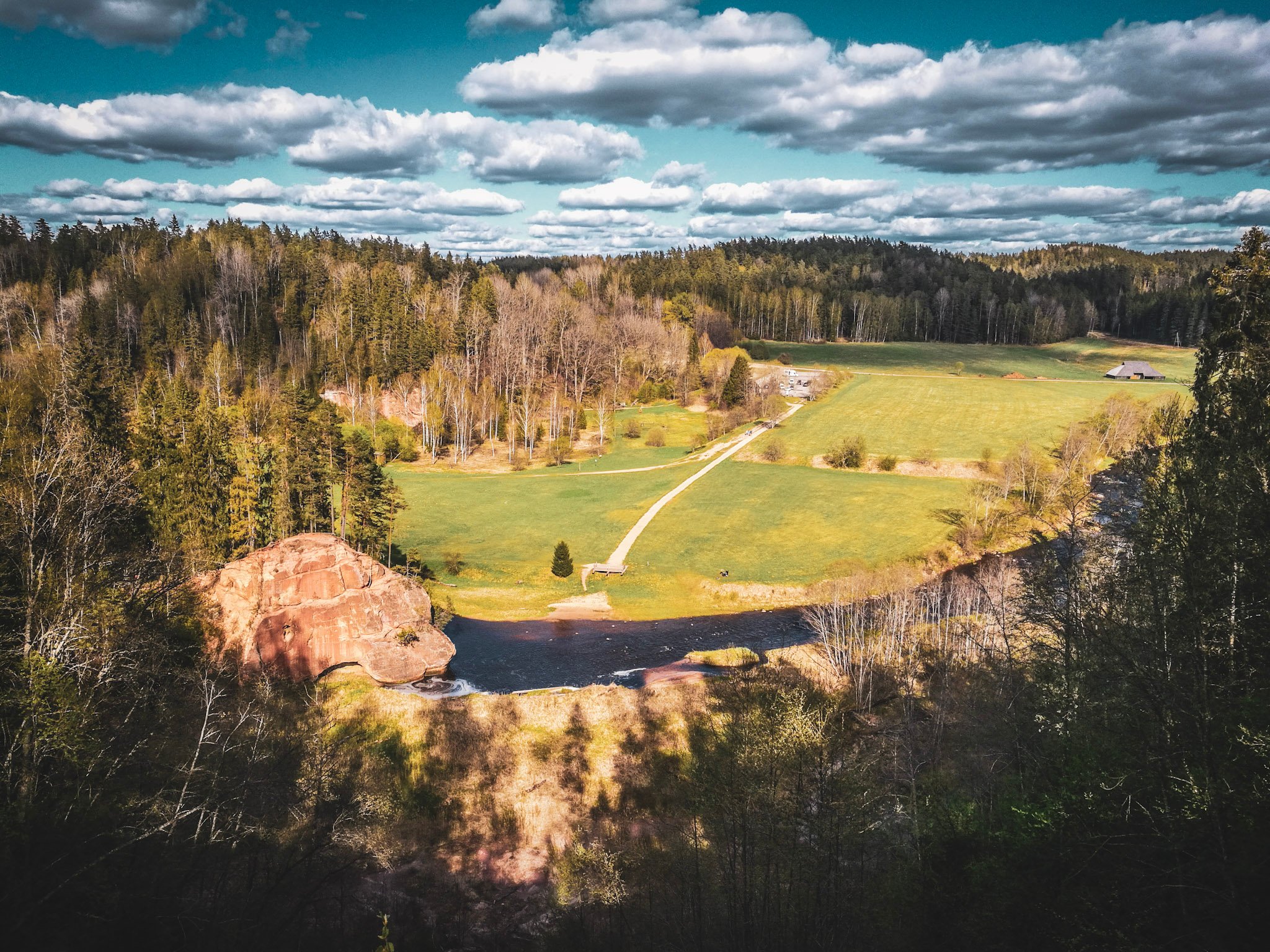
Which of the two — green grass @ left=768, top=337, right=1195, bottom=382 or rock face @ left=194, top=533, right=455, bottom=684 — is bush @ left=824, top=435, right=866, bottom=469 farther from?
green grass @ left=768, top=337, right=1195, bottom=382

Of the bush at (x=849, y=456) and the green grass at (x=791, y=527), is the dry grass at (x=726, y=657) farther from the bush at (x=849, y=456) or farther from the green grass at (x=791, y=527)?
the bush at (x=849, y=456)

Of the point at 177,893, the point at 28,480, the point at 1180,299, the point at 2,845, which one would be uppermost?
the point at 1180,299

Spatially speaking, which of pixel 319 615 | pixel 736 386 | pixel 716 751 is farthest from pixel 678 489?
pixel 716 751

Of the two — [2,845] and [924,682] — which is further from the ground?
[2,845]

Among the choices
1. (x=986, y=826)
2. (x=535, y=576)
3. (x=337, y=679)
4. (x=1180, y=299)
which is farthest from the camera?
(x=1180, y=299)

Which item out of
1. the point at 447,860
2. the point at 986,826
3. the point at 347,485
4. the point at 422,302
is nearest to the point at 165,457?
the point at 347,485

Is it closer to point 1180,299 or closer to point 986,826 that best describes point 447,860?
point 986,826
